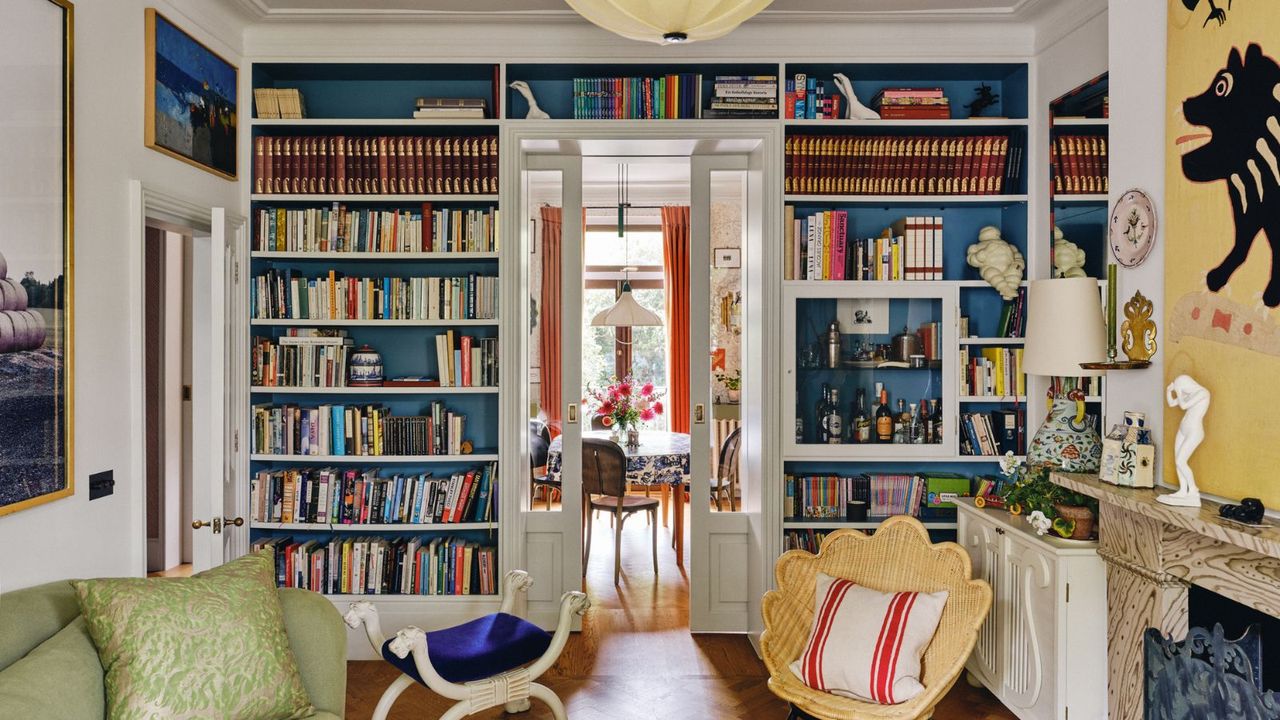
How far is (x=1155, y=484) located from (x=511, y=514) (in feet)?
8.70

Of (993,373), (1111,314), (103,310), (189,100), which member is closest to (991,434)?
(993,373)

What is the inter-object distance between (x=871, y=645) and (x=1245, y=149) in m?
1.75

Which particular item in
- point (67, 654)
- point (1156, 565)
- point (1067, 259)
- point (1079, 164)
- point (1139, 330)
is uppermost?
point (1079, 164)

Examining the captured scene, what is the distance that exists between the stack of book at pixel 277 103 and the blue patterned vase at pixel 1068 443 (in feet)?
11.7

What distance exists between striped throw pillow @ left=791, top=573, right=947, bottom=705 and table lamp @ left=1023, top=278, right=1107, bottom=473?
72 centimetres

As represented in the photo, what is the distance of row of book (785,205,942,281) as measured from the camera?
3.73 metres

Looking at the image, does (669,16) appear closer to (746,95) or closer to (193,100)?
(746,95)

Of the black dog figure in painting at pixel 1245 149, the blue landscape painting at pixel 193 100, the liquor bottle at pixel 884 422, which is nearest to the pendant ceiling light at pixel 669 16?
the black dog figure in painting at pixel 1245 149

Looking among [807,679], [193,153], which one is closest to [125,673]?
[807,679]

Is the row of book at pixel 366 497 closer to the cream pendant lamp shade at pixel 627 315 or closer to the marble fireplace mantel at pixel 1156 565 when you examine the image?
the cream pendant lamp shade at pixel 627 315

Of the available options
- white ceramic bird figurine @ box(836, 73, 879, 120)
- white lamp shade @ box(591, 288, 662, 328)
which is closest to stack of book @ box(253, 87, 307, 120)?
white lamp shade @ box(591, 288, 662, 328)

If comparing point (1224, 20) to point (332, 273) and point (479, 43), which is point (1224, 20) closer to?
point (479, 43)

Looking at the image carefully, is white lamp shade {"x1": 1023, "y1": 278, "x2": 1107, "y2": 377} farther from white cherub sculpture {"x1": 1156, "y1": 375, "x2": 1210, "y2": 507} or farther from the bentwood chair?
the bentwood chair

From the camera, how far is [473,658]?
Answer: 9.03 ft
